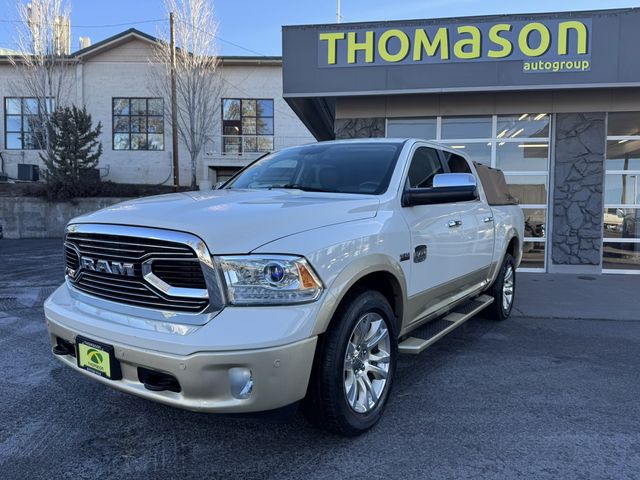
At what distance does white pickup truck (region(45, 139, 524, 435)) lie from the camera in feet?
7.81

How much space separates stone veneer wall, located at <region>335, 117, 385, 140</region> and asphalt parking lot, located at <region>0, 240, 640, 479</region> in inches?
243

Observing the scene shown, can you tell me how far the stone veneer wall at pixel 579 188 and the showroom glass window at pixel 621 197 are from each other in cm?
42

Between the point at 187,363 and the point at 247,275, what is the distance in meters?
0.50

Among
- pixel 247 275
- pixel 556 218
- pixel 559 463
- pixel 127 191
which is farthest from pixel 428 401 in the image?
pixel 127 191

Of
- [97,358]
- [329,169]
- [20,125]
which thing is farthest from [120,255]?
[20,125]

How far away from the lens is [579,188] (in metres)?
9.55

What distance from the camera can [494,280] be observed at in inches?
219

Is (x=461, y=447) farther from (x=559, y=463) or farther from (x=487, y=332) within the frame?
(x=487, y=332)

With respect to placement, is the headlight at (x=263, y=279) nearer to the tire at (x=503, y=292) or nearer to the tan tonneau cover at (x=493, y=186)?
the tan tonneau cover at (x=493, y=186)

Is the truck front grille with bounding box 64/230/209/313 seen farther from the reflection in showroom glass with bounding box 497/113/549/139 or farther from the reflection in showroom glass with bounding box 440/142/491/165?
the reflection in showroom glass with bounding box 497/113/549/139

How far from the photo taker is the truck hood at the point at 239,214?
248cm

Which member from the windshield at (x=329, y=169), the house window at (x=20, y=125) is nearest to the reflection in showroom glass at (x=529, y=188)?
the windshield at (x=329, y=169)

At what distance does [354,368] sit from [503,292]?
136 inches

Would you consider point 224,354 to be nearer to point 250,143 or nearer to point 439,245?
point 439,245
